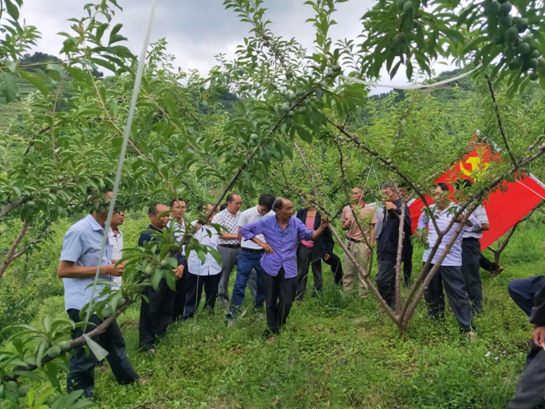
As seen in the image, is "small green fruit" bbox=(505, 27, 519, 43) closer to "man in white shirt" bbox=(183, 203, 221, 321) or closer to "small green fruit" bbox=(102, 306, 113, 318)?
"small green fruit" bbox=(102, 306, 113, 318)

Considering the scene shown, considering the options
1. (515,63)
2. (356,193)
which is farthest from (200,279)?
(515,63)

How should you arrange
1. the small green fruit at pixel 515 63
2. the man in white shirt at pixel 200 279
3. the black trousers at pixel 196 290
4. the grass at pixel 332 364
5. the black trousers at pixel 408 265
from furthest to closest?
the black trousers at pixel 408 265 < the black trousers at pixel 196 290 < the man in white shirt at pixel 200 279 < the grass at pixel 332 364 < the small green fruit at pixel 515 63

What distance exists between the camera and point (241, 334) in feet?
15.8

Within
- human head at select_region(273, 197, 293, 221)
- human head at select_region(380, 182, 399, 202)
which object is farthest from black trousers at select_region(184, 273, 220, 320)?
human head at select_region(380, 182, 399, 202)

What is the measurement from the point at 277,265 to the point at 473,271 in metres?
2.33

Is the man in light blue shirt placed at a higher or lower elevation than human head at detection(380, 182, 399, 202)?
lower

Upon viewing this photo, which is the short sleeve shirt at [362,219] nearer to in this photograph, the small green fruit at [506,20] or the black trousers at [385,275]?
the black trousers at [385,275]

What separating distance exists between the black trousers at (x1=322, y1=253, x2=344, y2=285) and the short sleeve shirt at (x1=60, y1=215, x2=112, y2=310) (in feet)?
12.7

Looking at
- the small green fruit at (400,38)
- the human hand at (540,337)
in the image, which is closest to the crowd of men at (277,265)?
the human hand at (540,337)

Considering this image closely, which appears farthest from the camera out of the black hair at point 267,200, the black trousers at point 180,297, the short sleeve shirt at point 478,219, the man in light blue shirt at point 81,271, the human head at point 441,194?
the black hair at point 267,200

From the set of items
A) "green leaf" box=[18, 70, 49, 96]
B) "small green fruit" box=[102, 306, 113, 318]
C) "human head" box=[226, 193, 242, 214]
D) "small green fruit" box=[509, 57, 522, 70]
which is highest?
"small green fruit" box=[509, 57, 522, 70]

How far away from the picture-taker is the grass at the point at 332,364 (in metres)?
3.33

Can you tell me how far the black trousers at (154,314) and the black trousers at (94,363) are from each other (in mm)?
760

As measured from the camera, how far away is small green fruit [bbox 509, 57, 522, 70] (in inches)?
45.2
